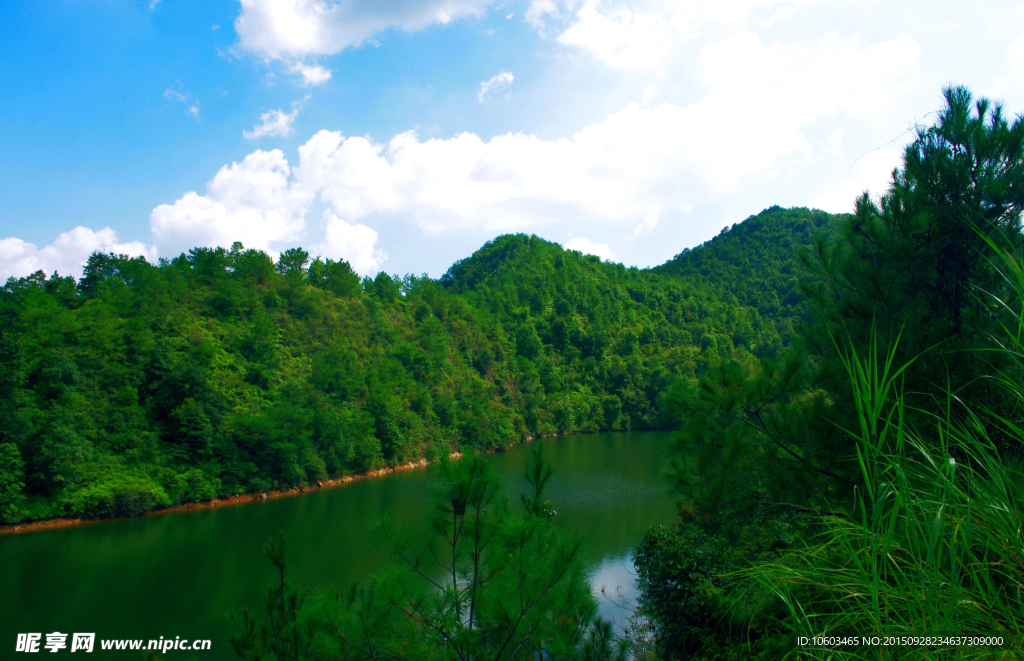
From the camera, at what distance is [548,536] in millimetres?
2619

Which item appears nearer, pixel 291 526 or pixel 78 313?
pixel 291 526

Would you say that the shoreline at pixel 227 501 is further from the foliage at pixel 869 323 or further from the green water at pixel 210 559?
the foliage at pixel 869 323

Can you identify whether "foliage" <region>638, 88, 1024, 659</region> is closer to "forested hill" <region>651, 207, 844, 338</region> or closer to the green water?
the green water

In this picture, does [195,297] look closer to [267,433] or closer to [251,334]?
[251,334]

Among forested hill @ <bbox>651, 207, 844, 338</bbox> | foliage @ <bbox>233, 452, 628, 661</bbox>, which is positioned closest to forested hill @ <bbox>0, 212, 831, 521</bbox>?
foliage @ <bbox>233, 452, 628, 661</bbox>

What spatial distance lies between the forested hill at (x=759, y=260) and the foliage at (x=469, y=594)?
38.3m

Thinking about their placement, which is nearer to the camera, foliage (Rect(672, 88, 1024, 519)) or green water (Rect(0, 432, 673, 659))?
foliage (Rect(672, 88, 1024, 519))

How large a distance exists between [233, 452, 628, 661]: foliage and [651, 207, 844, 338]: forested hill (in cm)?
3834

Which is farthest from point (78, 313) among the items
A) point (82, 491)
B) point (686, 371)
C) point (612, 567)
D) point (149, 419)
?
point (686, 371)

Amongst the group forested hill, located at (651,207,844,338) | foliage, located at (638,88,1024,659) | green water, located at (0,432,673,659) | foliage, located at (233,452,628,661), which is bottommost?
green water, located at (0,432,673,659)

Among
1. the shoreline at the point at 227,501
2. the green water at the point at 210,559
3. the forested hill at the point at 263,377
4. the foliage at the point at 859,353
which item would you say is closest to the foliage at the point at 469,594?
the forested hill at the point at 263,377

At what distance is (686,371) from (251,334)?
24.2m

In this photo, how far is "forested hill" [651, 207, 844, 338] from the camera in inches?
1588

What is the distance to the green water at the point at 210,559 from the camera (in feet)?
24.6
